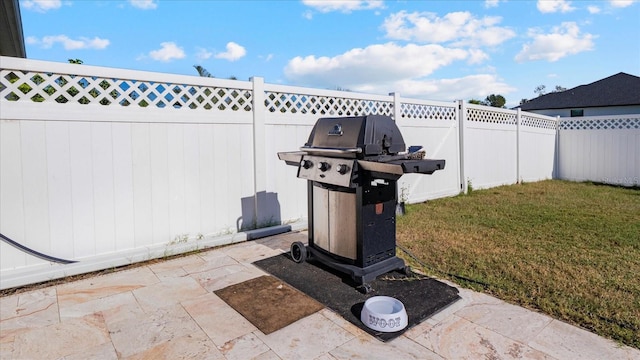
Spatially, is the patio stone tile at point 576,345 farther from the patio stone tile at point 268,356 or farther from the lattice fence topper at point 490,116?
the lattice fence topper at point 490,116

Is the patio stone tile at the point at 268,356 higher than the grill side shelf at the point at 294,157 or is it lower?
lower

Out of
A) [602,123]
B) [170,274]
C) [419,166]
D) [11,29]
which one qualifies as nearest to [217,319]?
[170,274]

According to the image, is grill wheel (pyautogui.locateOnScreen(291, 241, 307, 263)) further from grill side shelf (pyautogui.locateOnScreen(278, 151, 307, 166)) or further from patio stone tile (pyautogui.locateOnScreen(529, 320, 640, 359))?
patio stone tile (pyautogui.locateOnScreen(529, 320, 640, 359))

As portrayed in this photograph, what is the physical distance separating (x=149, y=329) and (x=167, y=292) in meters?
0.62

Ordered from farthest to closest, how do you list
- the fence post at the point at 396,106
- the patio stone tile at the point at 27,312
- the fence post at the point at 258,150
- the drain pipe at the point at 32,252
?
the fence post at the point at 396,106, the fence post at the point at 258,150, the drain pipe at the point at 32,252, the patio stone tile at the point at 27,312

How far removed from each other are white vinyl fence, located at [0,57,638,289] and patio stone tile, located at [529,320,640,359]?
3.26 m

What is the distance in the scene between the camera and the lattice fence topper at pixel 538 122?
9.12m

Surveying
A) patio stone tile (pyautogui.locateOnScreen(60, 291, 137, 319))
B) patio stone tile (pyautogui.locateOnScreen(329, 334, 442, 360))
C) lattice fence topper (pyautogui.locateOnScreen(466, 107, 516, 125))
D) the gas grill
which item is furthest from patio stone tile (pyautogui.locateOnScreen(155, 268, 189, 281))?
lattice fence topper (pyautogui.locateOnScreen(466, 107, 516, 125))

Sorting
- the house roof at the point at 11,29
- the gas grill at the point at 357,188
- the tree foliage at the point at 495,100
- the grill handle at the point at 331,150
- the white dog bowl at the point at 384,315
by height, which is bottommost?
the white dog bowl at the point at 384,315

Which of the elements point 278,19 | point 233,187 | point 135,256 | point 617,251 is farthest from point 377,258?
point 278,19

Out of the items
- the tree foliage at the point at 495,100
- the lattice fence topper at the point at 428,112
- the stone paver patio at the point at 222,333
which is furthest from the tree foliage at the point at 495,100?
the stone paver patio at the point at 222,333

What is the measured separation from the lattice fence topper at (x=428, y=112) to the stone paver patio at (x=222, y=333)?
4196 millimetres

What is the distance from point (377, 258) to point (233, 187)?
2182 mm

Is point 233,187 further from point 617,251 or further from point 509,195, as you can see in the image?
point 509,195
